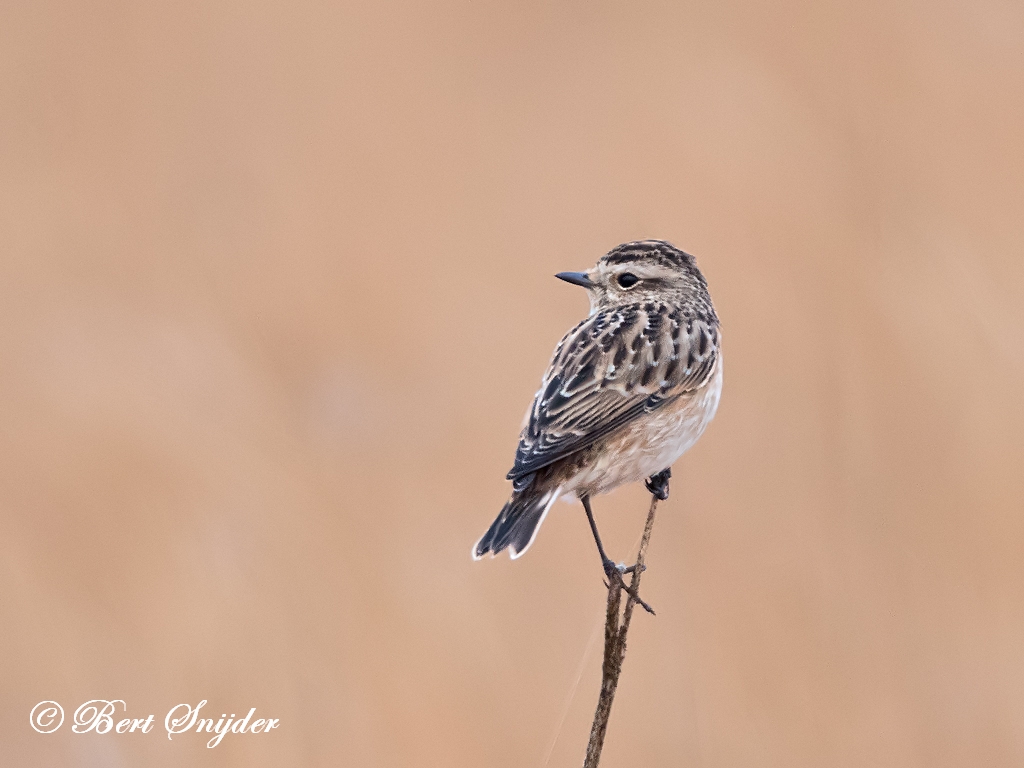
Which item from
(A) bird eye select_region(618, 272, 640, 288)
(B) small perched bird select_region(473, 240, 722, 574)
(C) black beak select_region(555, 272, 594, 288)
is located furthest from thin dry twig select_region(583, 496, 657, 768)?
(A) bird eye select_region(618, 272, 640, 288)

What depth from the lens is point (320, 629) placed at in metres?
4.90

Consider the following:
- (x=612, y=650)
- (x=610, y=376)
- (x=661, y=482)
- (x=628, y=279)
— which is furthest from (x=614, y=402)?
(x=612, y=650)

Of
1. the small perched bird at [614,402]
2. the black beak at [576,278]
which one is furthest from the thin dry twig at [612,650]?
the black beak at [576,278]

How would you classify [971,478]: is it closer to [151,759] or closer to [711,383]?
[711,383]

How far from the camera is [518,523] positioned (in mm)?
3316

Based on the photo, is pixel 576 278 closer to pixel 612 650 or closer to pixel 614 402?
pixel 614 402

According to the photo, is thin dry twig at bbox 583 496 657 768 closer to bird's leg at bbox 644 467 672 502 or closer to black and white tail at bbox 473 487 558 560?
black and white tail at bbox 473 487 558 560

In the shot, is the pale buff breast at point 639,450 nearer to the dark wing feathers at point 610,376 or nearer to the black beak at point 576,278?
the dark wing feathers at point 610,376

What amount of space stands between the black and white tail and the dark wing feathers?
0.13 metres

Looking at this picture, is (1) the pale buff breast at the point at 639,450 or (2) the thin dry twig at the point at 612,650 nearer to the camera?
(2) the thin dry twig at the point at 612,650

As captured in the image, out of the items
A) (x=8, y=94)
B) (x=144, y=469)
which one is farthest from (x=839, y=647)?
(x=8, y=94)

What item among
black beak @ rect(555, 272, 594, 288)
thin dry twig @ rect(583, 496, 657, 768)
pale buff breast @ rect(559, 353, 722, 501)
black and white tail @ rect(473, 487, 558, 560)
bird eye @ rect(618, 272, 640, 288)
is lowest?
thin dry twig @ rect(583, 496, 657, 768)

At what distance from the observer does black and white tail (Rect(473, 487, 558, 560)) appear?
3.20 m

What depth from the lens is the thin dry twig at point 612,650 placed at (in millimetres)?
2357
